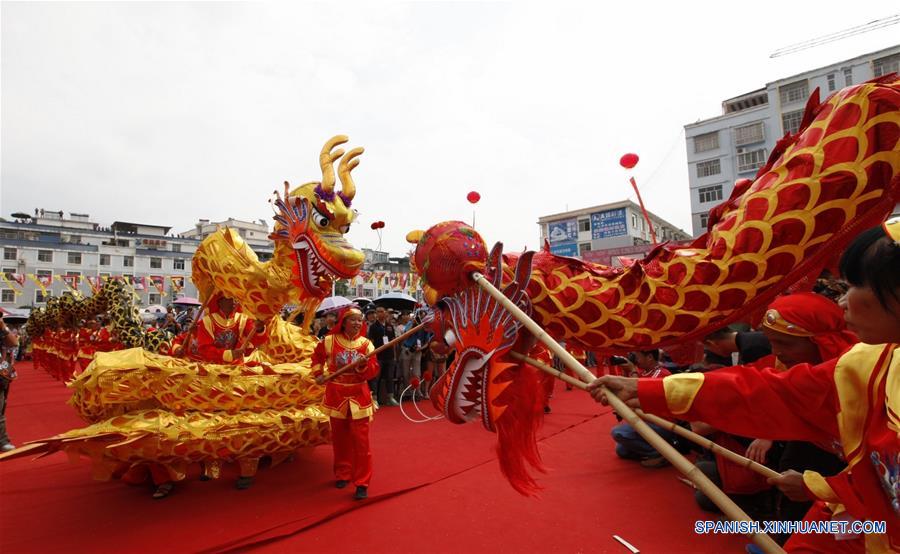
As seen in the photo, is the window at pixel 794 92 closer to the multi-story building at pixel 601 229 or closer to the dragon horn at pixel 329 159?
the multi-story building at pixel 601 229

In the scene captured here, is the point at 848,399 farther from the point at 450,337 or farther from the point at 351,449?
the point at 351,449

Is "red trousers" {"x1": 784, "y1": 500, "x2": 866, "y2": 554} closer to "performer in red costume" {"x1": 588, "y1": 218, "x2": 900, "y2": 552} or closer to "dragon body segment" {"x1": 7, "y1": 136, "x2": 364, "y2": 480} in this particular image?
"performer in red costume" {"x1": 588, "y1": 218, "x2": 900, "y2": 552}

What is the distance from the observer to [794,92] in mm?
20203

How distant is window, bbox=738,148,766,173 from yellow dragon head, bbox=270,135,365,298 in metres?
23.0

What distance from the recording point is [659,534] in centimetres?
273

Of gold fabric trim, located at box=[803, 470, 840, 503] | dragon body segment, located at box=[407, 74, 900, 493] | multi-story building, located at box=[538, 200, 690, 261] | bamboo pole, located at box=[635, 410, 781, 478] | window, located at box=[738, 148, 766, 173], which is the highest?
window, located at box=[738, 148, 766, 173]

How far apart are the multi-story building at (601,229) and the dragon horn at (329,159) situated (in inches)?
721

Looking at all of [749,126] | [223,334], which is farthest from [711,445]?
[749,126]

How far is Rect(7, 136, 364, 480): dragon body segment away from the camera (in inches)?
125

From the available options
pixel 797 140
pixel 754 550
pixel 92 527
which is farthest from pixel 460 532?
pixel 797 140

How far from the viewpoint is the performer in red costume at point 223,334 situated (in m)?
3.79

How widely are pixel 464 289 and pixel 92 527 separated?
10.3 feet

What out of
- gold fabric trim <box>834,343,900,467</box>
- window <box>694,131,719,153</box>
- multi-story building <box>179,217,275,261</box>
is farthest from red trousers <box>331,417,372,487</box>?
multi-story building <box>179,217,275,261</box>

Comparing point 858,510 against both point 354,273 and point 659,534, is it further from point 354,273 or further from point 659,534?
point 354,273
